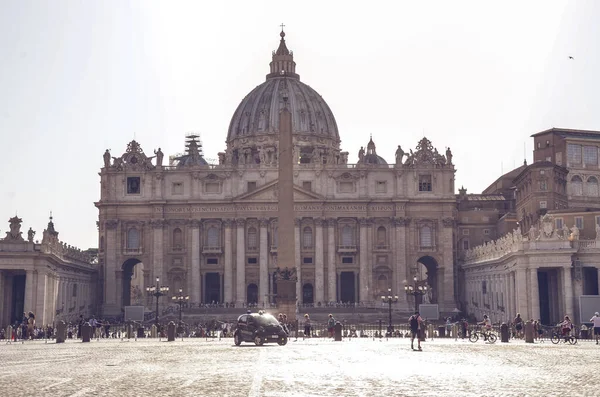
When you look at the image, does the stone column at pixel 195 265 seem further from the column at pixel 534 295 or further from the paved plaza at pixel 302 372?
the paved plaza at pixel 302 372

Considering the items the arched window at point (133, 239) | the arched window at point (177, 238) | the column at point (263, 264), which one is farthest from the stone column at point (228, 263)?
the arched window at point (133, 239)

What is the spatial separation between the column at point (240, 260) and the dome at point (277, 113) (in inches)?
1108

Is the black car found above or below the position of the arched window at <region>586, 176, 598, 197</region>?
below

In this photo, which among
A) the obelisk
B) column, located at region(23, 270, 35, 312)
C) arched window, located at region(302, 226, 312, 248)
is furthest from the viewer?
arched window, located at region(302, 226, 312, 248)

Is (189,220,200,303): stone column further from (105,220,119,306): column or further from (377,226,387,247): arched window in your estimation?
(377,226,387,247): arched window

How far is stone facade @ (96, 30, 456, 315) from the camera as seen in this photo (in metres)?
113

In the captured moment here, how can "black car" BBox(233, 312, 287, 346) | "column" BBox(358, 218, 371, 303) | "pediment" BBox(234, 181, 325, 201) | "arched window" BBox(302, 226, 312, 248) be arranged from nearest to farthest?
"black car" BBox(233, 312, 287, 346) → "column" BBox(358, 218, 371, 303) → "pediment" BBox(234, 181, 325, 201) → "arched window" BBox(302, 226, 312, 248)

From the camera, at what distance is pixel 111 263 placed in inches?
4464

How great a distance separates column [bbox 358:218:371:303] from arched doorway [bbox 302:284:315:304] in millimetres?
5891

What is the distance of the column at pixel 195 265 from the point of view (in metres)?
112

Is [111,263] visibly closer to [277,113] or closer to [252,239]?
[252,239]

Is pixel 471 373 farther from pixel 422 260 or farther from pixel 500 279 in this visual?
pixel 422 260

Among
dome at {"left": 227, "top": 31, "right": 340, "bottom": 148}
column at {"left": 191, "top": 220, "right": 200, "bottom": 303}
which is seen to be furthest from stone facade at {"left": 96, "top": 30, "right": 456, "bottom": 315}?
dome at {"left": 227, "top": 31, "right": 340, "bottom": 148}

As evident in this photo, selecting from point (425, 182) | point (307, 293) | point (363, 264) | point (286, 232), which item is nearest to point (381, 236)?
point (363, 264)
